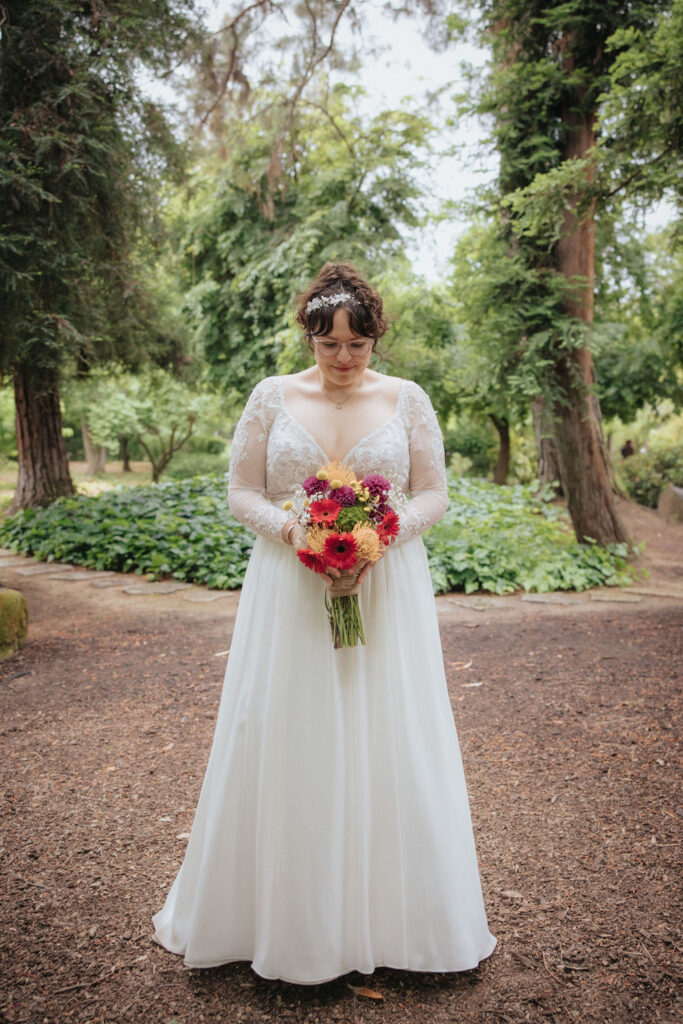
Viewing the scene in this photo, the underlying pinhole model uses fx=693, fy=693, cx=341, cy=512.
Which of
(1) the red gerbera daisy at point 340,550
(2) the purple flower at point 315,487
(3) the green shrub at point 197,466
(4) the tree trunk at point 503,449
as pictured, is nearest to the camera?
(1) the red gerbera daisy at point 340,550

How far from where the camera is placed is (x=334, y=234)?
1372 centimetres

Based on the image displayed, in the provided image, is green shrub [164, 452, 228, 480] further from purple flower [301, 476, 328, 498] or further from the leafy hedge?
purple flower [301, 476, 328, 498]

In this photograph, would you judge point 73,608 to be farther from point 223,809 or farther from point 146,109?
point 146,109

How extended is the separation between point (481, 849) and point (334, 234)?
42.2 ft

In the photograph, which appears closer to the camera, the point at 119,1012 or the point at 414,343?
the point at 119,1012

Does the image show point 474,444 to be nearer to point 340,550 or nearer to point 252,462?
point 252,462

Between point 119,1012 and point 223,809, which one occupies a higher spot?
point 223,809

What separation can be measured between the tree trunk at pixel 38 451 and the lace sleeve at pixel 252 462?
9.63 m

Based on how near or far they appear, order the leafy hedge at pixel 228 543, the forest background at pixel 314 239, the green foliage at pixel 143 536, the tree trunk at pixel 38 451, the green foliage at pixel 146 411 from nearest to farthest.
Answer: the forest background at pixel 314 239
the leafy hedge at pixel 228 543
the green foliage at pixel 143 536
the tree trunk at pixel 38 451
the green foliage at pixel 146 411

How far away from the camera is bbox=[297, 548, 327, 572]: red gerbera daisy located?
1.93 metres

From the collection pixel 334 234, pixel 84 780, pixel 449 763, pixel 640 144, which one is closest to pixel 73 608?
pixel 84 780

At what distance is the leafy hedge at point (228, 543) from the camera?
7859 millimetres

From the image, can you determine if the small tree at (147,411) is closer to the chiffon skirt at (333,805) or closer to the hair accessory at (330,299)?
the hair accessory at (330,299)

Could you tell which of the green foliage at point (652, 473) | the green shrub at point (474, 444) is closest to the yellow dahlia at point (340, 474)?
the green foliage at point (652, 473)
